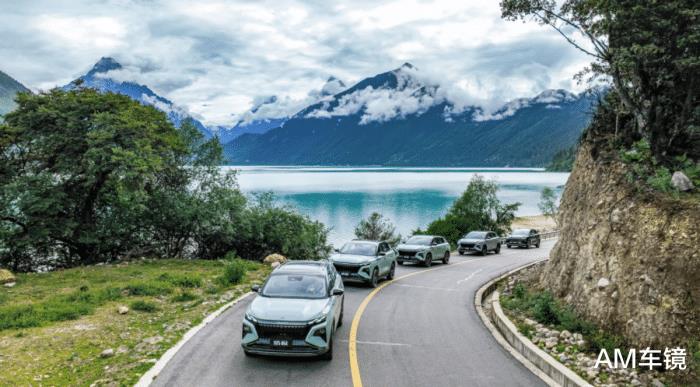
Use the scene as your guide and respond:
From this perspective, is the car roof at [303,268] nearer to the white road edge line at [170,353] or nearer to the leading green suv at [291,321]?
the leading green suv at [291,321]

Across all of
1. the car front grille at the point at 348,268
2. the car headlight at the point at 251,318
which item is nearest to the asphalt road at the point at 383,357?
the car headlight at the point at 251,318

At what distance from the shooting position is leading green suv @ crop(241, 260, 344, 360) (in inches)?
347

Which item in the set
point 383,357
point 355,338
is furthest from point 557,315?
point 355,338

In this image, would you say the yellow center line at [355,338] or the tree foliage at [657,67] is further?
the tree foliage at [657,67]

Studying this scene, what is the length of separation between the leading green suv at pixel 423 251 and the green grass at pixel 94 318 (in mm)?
8887

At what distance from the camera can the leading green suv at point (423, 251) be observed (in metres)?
26.2

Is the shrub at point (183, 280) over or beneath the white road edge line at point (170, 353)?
beneath

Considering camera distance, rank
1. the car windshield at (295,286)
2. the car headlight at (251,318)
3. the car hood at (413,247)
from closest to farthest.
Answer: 1. the car headlight at (251,318)
2. the car windshield at (295,286)
3. the car hood at (413,247)

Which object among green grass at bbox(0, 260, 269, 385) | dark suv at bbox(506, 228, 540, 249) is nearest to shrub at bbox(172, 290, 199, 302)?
green grass at bbox(0, 260, 269, 385)

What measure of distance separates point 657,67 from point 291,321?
1192 cm

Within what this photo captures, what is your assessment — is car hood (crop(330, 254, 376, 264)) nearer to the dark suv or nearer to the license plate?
the license plate

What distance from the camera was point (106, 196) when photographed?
25.0 metres

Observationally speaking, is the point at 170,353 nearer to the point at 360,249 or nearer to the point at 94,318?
the point at 94,318

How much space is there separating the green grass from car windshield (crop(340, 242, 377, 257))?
3.70 m
